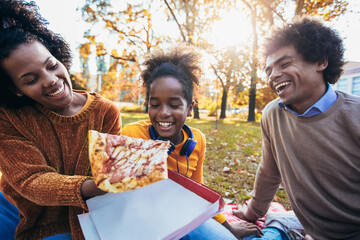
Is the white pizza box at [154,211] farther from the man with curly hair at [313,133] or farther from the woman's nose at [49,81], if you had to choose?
the man with curly hair at [313,133]

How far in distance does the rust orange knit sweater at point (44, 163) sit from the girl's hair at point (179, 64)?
72 centimetres

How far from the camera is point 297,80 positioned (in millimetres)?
1741

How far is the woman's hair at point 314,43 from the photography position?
1834 mm

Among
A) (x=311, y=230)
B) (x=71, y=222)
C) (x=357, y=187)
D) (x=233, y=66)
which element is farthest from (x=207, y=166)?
(x=233, y=66)

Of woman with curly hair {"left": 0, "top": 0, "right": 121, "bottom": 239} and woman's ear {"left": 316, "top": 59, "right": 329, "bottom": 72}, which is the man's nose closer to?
woman's ear {"left": 316, "top": 59, "right": 329, "bottom": 72}

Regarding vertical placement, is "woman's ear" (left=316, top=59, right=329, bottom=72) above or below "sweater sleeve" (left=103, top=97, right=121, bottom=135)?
above

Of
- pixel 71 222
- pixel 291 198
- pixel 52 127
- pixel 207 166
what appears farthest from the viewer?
pixel 207 166

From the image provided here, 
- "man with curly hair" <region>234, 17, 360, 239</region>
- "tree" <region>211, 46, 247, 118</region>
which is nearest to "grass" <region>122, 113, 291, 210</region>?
"man with curly hair" <region>234, 17, 360, 239</region>

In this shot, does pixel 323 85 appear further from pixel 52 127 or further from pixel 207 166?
pixel 207 166

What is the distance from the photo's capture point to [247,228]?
2.00 metres

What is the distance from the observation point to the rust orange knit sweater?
112cm

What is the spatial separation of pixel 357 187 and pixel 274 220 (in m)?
0.82

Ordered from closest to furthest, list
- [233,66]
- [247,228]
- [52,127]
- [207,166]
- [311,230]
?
1. [52,127]
2. [311,230]
3. [247,228]
4. [207,166]
5. [233,66]

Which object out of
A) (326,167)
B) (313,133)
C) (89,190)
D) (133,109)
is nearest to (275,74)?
(313,133)
